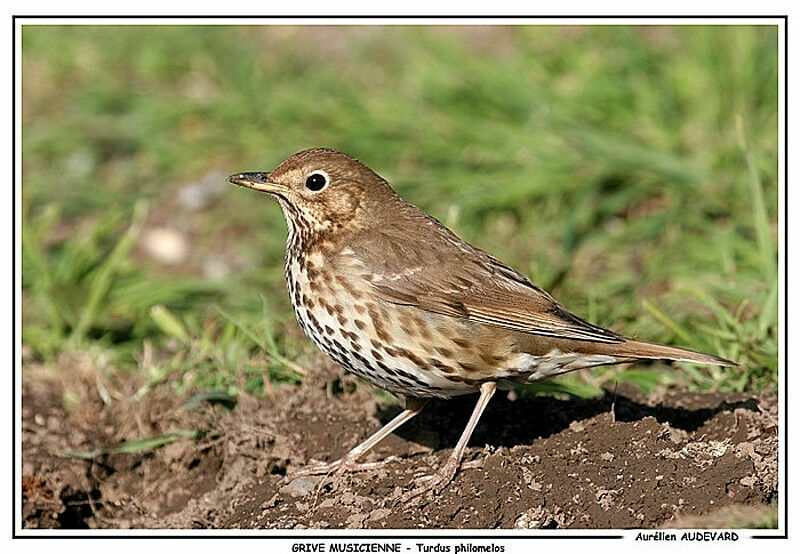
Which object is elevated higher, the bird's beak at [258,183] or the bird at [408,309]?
the bird's beak at [258,183]

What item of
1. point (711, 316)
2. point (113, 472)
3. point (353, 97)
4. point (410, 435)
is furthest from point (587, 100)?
point (113, 472)

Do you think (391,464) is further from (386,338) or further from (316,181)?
(316,181)

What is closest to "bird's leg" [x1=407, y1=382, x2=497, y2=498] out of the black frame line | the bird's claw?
the bird's claw

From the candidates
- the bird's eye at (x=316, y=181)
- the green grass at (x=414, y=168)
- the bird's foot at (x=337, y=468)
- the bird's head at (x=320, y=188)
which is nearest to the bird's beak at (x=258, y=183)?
the bird's head at (x=320, y=188)

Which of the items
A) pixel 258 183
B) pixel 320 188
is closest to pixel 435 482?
pixel 320 188

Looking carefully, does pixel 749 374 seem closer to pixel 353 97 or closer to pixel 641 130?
pixel 641 130

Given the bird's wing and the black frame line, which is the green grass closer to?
the black frame line
